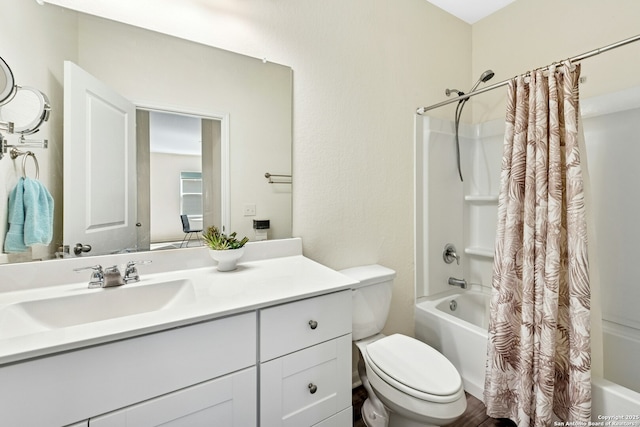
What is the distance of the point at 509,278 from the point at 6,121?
2124 millimetres

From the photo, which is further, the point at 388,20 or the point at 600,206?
the point at 388,20

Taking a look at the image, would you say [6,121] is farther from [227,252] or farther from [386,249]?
[386,249]

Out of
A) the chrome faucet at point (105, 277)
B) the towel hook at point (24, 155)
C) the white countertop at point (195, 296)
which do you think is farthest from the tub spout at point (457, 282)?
Answer: the towel hook at point (24, 155)

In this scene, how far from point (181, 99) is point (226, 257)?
0.74m

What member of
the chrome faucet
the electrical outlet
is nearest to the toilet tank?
the electrical outlet

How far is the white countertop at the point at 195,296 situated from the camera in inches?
25.2

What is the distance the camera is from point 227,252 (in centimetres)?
121

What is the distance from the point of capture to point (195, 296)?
945 mm

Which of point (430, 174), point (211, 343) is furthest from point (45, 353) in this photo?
point (430, 174)

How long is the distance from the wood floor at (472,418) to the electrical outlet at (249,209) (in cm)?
123

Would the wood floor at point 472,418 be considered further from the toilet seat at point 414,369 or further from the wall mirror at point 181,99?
the wall mirror at point 181,99

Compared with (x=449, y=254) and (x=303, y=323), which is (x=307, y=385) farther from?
(x=449, y=254)

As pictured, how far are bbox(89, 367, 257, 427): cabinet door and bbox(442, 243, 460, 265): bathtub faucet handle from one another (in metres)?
1.68

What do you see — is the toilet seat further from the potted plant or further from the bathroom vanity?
the potted plant
